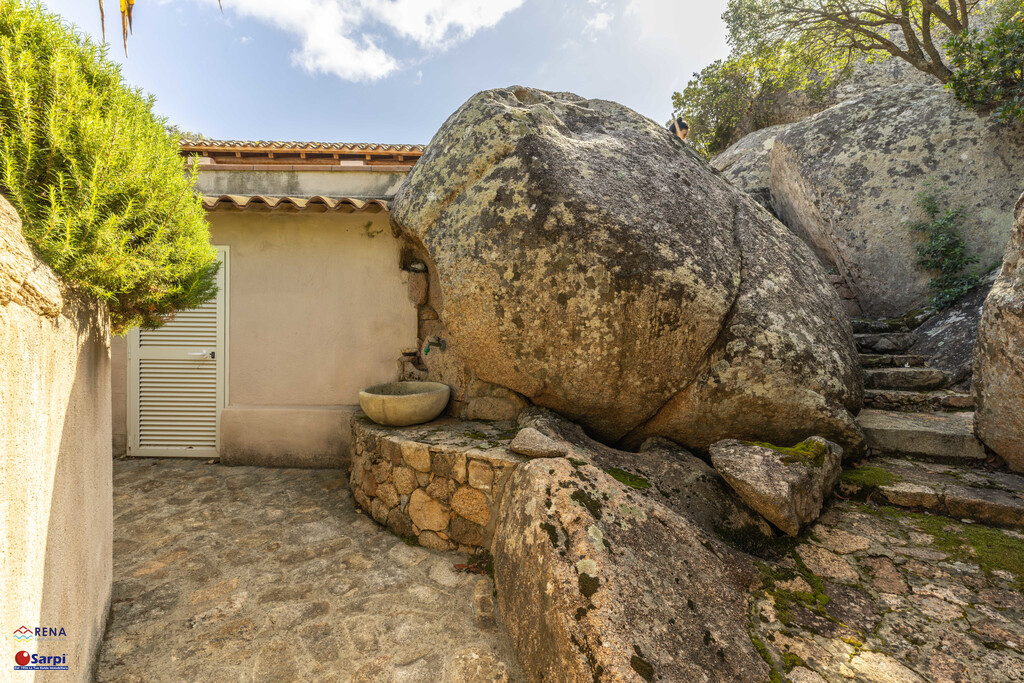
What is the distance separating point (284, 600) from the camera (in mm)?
2480

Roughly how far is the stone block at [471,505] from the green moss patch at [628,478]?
0.87 meters

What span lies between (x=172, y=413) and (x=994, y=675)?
6423mm

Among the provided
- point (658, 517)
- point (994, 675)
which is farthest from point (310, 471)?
point (994, 675)

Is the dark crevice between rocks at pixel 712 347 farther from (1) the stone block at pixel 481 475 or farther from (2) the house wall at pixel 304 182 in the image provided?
(2) the house wall at pixel 304 182

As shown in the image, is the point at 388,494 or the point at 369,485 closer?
the point at 388,494

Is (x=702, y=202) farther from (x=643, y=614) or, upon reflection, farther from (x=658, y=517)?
(x=643, y=614)

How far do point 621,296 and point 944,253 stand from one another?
4.33 m

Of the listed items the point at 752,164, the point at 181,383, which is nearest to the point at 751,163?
the point at 752,164

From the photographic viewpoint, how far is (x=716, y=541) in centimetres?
226

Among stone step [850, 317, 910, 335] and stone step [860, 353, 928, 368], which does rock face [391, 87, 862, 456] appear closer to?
stone step [860, 353, 928, 368]

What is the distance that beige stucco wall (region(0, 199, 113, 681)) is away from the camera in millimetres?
1180

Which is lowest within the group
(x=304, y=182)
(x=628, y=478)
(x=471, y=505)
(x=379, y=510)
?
(x=379, y=510)

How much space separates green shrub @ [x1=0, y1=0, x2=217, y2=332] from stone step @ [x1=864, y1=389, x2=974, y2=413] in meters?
5.00

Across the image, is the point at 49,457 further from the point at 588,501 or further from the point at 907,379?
the point at 907,379
